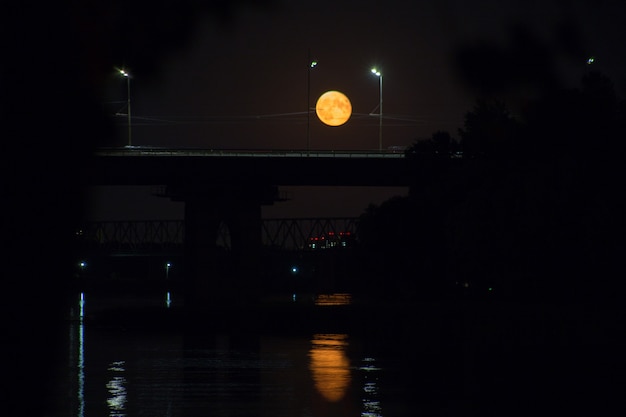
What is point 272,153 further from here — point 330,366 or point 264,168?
point 330,366

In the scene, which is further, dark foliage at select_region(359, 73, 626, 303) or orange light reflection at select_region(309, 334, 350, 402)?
dark foliage at select_region(359, 73, 626, 303)

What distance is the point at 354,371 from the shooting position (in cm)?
3647

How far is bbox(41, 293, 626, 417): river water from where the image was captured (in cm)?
2628

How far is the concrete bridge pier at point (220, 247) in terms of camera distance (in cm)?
11981

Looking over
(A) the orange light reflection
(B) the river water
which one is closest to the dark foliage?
(B) the river water

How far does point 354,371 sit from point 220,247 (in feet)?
283

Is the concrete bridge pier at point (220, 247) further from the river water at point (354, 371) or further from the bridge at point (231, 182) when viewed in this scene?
the river water at point (354, 371)

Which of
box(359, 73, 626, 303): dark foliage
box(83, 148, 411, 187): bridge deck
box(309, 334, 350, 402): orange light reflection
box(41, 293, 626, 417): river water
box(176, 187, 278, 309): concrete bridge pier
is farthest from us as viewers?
box(176, 187, 278, 309): concrete bridge pier

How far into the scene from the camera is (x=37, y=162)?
13.9ft

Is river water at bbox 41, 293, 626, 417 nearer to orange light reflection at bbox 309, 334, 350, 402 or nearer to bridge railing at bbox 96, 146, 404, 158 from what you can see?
orange light reflection at bbox 309, 334, 350, 402

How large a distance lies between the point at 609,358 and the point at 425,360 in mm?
7045

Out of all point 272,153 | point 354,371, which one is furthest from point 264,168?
point 354,371

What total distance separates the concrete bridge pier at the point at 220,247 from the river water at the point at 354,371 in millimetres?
55349

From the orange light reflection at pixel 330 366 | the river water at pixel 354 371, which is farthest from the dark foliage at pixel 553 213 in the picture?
the orange light reflection at pixel 330 366
